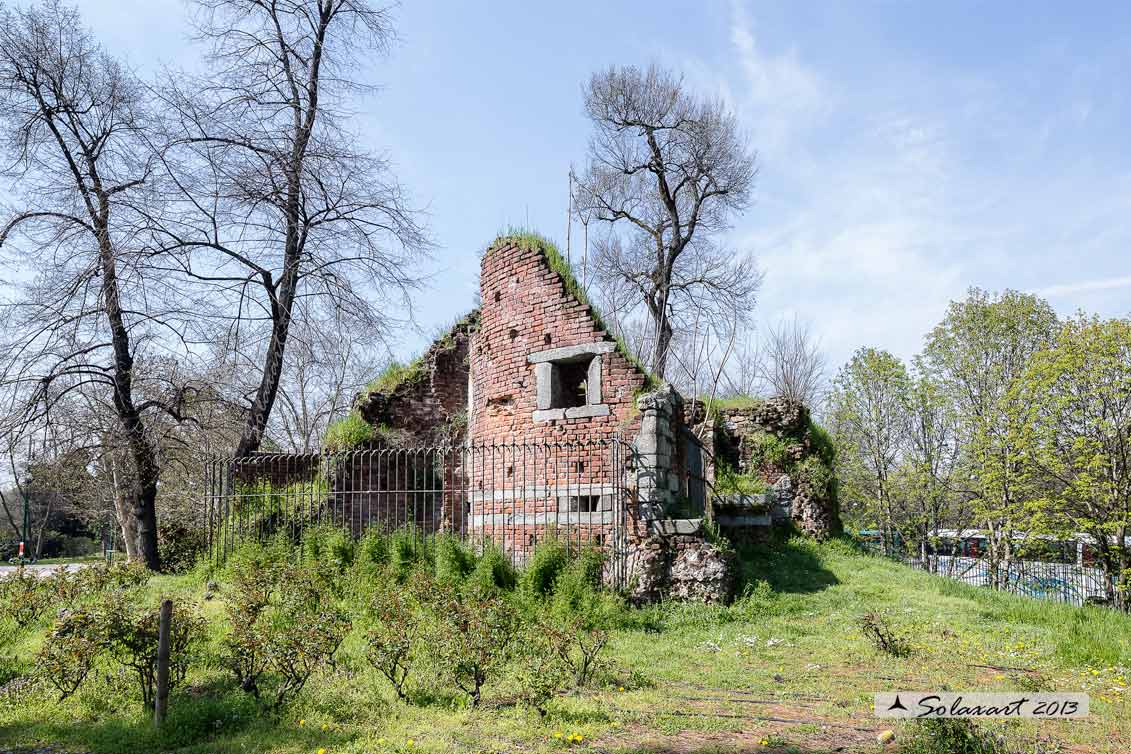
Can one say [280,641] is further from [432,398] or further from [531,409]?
[432,398]

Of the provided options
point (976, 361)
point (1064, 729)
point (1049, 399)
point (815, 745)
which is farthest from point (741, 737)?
point (976, 361)

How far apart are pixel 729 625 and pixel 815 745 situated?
4.44 m

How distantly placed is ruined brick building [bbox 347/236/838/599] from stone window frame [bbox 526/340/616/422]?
0.02 m

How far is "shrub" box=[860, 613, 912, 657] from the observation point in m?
7.76

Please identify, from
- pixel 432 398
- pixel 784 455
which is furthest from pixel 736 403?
pixel 432 398

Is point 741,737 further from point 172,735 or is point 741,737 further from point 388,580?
point 388,580

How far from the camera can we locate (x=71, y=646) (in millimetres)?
6078

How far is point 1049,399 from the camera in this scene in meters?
17.3

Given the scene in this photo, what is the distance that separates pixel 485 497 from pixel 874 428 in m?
16.0

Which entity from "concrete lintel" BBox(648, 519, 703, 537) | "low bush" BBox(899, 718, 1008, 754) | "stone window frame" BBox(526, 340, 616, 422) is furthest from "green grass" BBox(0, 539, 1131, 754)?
"stone window frame" BBox(526, 340, 616, 422)

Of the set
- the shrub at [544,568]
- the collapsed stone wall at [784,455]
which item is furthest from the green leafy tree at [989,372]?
the shrub at [544,568]

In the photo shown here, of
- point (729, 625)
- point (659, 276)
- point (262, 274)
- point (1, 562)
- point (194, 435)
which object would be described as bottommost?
point (1, 562)

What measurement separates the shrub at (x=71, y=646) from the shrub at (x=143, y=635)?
70 millimetres

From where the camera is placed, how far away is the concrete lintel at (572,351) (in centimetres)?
1185
